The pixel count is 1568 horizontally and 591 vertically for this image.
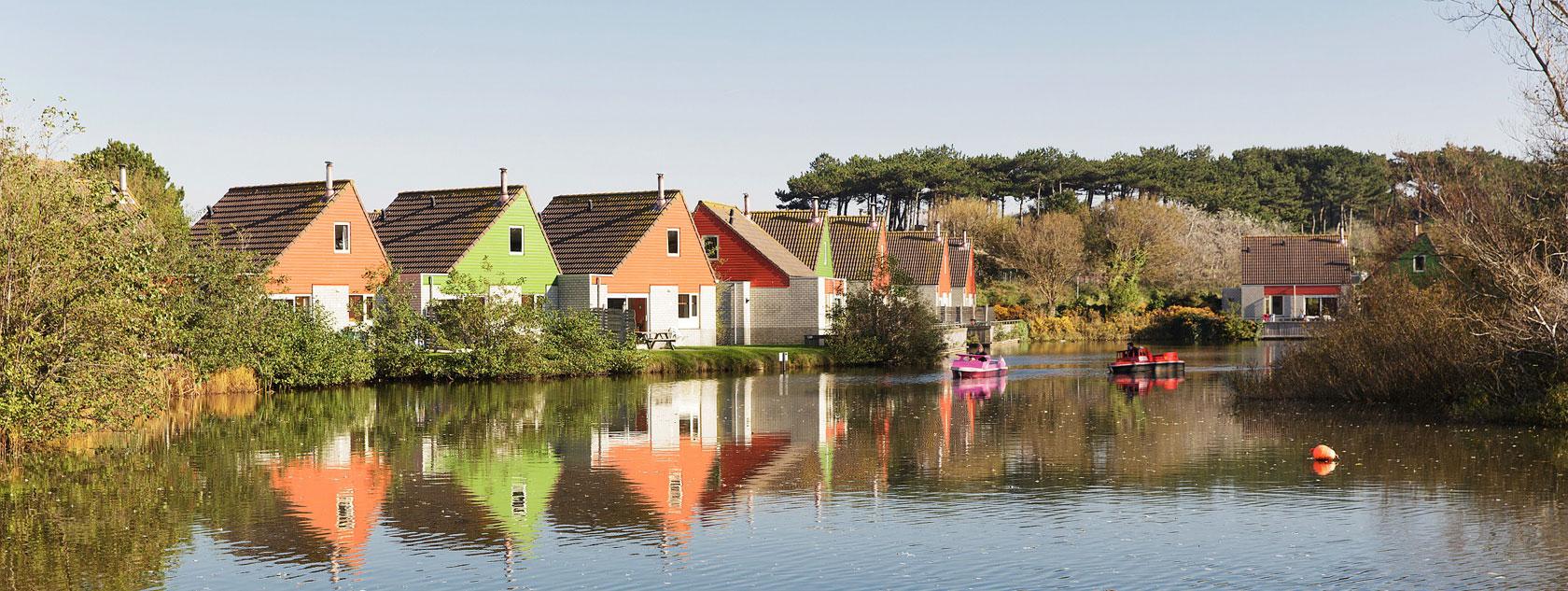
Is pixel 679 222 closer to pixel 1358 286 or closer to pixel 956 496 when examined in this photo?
pixel 1358 286

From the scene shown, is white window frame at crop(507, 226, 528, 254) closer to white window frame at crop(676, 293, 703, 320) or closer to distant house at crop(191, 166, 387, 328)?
distant house at crop(191, 166, 387, 328)

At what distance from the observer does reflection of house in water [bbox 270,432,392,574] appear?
53.6 ft

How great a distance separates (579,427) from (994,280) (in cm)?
7523

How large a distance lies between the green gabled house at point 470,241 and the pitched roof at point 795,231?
13173mm

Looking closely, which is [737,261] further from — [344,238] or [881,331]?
[344,238]

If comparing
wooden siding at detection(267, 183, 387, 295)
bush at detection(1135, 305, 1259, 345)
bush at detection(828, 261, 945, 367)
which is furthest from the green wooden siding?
bush at detection(1135, 305, 1259, 345)

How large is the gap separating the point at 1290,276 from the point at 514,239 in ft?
180

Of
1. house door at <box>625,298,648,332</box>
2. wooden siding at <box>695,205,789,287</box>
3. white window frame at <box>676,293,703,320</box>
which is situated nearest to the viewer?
house door at <box>625,298,648,332</box>

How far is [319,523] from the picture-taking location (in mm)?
17391

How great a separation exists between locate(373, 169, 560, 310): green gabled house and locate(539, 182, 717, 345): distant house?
1539 millimetres

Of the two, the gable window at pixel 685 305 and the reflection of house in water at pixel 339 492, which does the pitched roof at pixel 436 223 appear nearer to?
the gable window at pixel 685 305

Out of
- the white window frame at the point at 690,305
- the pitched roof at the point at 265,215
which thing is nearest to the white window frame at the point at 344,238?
the pitched roof at the point at 265,215

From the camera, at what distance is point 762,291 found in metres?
62.5

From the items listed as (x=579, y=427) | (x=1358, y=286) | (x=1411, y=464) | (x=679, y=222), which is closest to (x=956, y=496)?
(x=1411, y=464)
